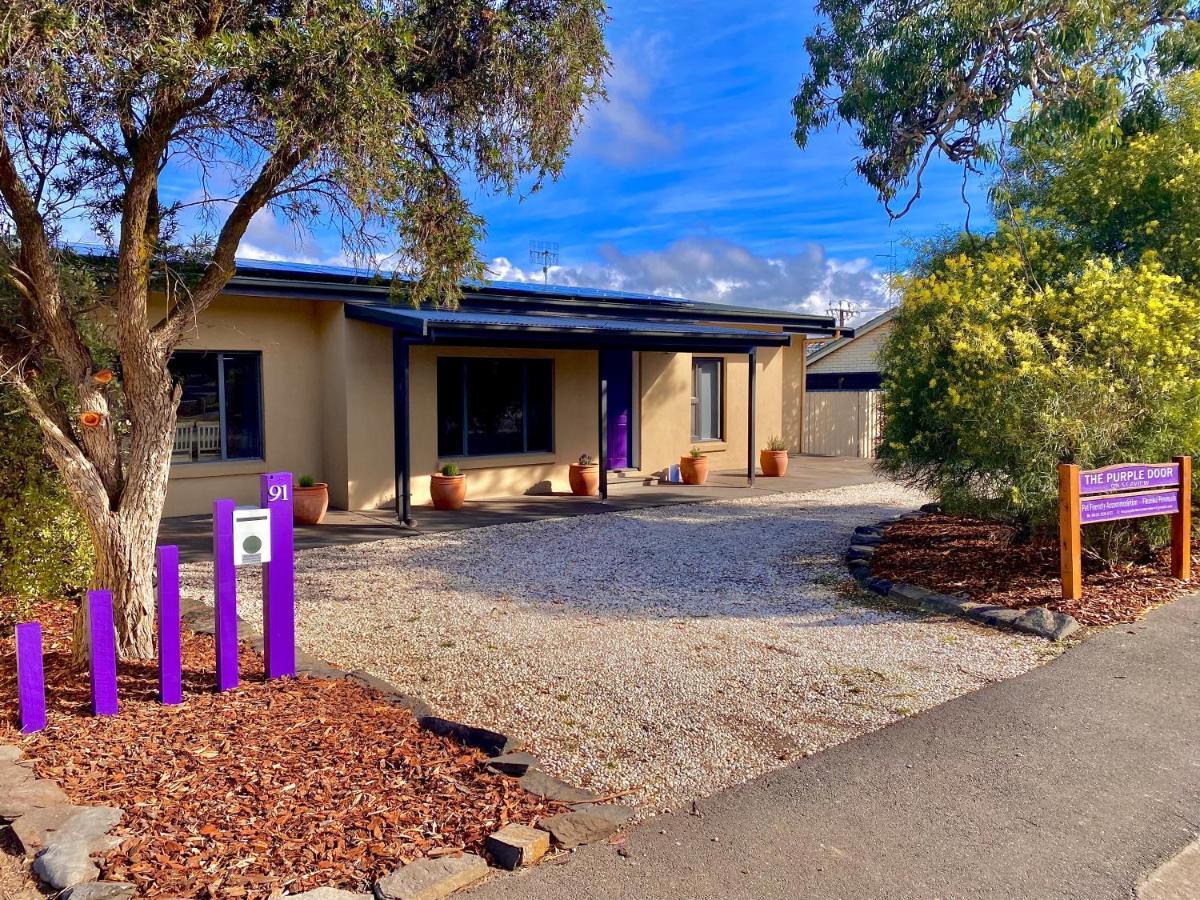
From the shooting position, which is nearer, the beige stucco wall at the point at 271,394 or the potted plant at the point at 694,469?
the beige stucco wall at the point at 271,394

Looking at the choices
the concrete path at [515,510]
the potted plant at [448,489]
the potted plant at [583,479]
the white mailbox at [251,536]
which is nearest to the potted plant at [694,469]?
the concrete path at [515,510]

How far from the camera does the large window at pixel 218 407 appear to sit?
12133mm

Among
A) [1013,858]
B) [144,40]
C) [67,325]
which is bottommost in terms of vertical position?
[1013,858]

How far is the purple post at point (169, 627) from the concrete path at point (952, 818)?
2.38 meters

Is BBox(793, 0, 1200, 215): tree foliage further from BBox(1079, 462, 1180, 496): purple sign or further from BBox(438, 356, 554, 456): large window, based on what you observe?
BBox(438, 356, 554, 456): large window

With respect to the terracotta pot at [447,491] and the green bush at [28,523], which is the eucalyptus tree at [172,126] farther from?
the terracotta pot at [447,491]

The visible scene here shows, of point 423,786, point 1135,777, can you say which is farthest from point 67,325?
point 1135,777

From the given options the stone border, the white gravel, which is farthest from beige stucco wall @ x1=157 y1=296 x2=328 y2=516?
the stone border

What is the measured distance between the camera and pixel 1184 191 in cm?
905

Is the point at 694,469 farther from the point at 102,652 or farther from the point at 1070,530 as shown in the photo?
the point at 102,652

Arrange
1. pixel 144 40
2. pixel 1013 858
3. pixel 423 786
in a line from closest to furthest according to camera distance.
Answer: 1. pixel 1013 858
2. pixel 423 786
3. pixel 144 40

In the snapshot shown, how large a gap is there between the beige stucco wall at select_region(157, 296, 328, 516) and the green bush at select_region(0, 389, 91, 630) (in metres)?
5.87

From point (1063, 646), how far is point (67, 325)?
6620 millimetres

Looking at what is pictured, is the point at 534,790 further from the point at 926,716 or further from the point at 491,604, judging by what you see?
the point at 491,604
